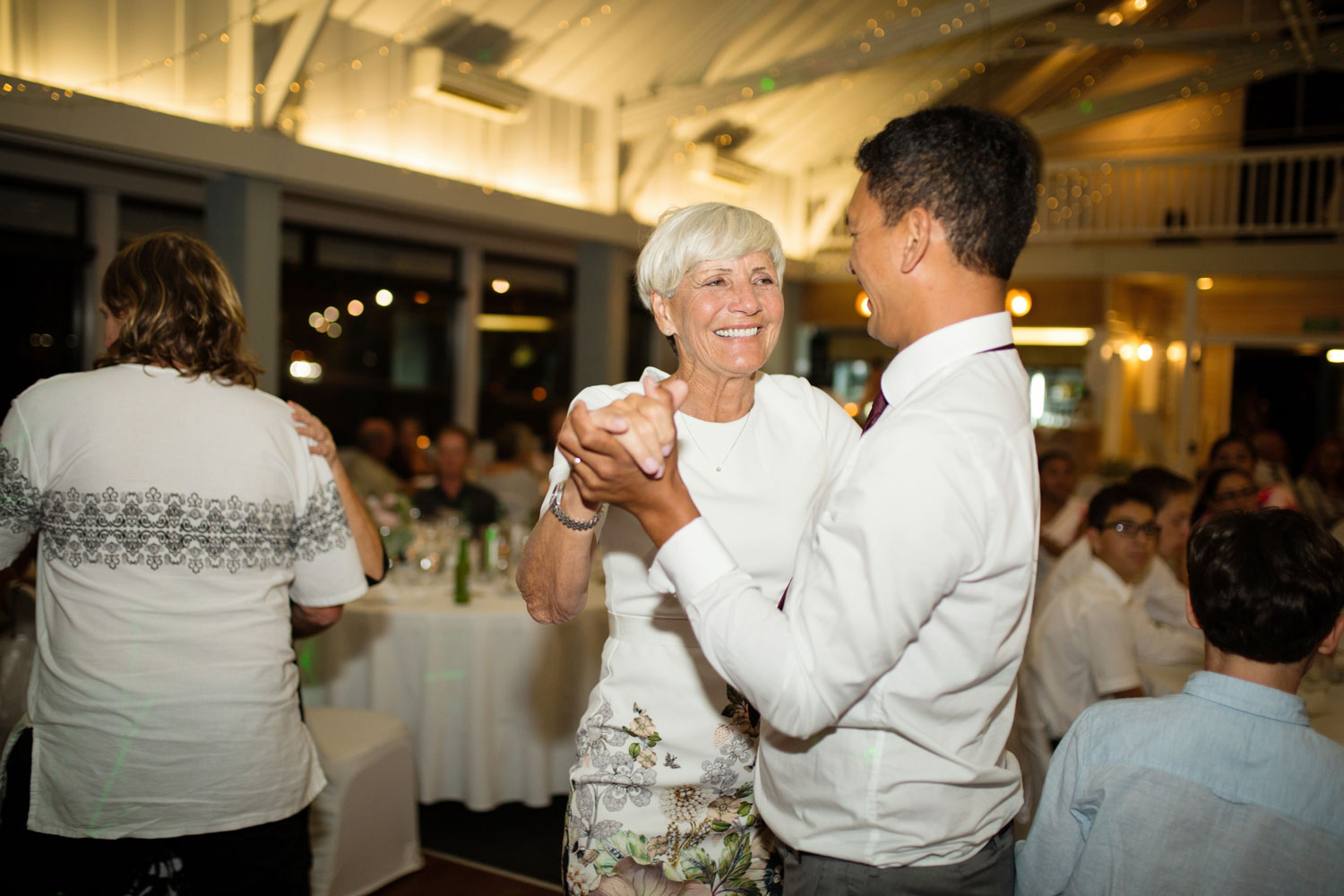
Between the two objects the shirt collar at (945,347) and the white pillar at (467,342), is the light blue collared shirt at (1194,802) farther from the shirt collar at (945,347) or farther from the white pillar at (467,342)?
the white pillar at (467,342)

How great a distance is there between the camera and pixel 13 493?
1682mm

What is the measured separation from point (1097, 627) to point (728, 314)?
1795mm

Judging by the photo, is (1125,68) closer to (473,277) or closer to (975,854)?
(473,277)

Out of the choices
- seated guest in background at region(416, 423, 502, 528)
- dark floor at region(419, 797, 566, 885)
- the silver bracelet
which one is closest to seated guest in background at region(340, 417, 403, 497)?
seated guest in background at region(416, 423, 502, 528)

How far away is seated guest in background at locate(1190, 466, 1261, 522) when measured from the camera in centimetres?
415

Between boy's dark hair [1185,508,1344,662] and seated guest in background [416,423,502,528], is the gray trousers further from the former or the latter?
seated guest in background [416,423,502,528]

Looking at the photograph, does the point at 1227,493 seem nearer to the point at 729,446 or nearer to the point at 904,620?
the point at 729,446

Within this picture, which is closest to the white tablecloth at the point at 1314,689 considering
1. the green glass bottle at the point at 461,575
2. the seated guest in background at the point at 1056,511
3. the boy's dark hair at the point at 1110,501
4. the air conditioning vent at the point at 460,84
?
the boy's dark hair at the point at 1110,501

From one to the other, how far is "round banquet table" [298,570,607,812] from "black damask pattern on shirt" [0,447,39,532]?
2.03m

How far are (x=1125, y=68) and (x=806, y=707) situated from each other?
15038 millimetres

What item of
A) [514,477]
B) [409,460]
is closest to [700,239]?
[514,477]

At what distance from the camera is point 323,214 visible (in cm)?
832

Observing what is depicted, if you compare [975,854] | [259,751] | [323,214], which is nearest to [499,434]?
[323,214]

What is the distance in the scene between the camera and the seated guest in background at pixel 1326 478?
679cm
